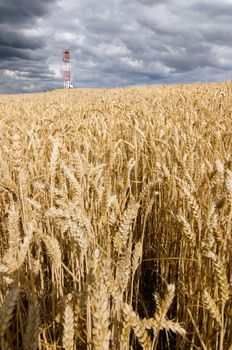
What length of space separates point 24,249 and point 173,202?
3.12 ft

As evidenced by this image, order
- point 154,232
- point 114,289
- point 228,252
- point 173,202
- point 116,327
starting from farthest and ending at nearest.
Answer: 1. point 154,232
2. point 173,202
3. point 228,252
4. point 116,327
5. point 114,289

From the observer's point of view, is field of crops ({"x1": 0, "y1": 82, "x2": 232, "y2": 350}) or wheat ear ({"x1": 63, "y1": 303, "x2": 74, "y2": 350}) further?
field of crops ({"x1": 0, "y1": 82, "x2": 232, "y2": 350})

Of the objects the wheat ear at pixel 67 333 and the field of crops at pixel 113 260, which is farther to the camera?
the field of crops at pixel 113 260

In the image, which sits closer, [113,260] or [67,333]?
[67,333]

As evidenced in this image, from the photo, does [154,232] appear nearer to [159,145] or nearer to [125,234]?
[159,145]

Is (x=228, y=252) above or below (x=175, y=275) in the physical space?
above

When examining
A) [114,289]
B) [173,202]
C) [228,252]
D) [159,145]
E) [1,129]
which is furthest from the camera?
[1,129]

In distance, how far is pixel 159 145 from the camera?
6.36 ft

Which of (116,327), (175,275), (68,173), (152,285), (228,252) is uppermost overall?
(68,173)

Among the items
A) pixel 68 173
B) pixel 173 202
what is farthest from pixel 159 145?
pixel 68 173

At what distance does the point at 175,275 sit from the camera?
4.66ft

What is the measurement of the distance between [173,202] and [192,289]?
468 mm

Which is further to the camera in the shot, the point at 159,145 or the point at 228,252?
the point at 159,145

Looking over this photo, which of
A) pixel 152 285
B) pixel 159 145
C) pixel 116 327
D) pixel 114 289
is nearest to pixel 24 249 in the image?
pixel 114 289
